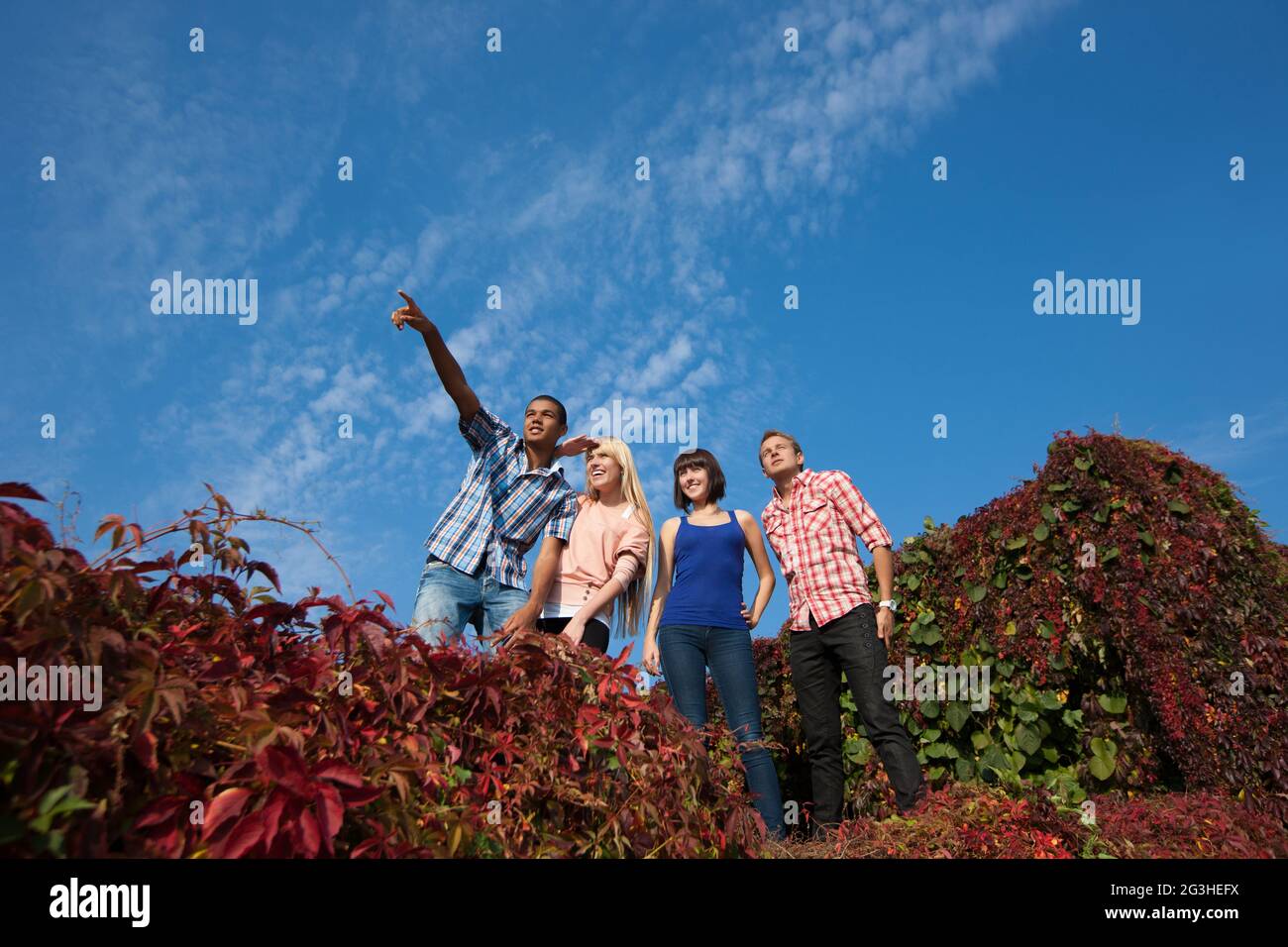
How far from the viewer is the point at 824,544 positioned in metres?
5.20

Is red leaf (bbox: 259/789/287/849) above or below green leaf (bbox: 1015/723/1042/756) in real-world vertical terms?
above

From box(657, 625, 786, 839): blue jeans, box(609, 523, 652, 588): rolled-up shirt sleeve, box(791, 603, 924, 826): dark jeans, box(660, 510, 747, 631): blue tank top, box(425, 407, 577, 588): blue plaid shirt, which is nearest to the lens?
box(425, 407, 577, 588): blue plaid shirt

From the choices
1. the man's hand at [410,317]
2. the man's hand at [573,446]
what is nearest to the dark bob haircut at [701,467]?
the man's hand at [573,446]

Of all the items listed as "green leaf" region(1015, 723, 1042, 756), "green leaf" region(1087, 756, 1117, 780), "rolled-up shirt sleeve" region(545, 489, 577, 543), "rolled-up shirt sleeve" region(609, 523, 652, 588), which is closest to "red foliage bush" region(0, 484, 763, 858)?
"rolled-up shirt sleeve" region(609, 523, 652, 588)

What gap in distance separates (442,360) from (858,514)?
2.59m

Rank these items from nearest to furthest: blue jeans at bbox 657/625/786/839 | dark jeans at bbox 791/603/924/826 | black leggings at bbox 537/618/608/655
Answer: black leggings at bbox 537/618/608/655, dark jeans at bbox 791/603/924/826, blue jeans at bbox 657/625/786/839

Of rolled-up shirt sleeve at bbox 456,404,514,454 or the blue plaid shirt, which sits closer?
the blue plaid shirt

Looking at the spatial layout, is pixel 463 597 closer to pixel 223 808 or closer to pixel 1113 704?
pixel 223 808

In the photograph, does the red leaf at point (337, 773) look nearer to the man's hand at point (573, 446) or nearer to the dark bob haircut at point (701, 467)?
the man's hand at point (573, 446)

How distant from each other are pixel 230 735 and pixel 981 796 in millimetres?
3972

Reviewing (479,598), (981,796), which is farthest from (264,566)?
(981,796)

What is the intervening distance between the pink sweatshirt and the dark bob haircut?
0.52 m

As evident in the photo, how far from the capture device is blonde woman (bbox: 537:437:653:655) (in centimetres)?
473

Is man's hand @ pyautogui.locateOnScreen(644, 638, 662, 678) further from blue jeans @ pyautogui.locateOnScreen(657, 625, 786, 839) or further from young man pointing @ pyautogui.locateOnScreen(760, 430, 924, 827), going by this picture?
young man pointing @ pyautogui.locateOnScreen(760, 430, 924, 827)
